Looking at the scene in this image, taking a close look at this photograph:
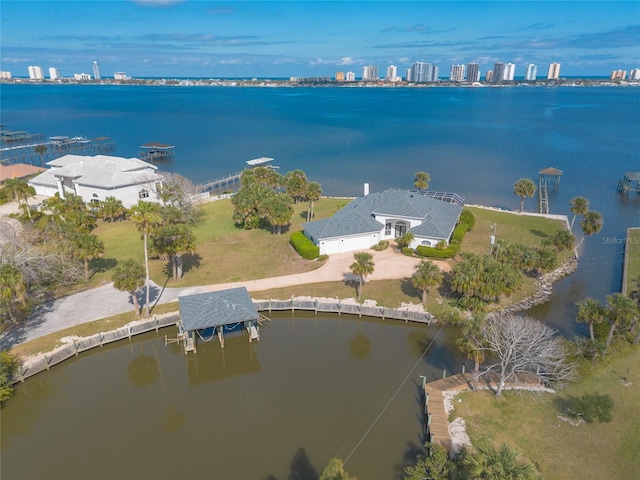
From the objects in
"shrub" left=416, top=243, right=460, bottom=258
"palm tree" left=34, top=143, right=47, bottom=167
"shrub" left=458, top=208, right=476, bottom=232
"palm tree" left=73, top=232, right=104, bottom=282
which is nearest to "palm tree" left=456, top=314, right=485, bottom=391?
"shrub" left=416, top=243, right=460, bottom=258

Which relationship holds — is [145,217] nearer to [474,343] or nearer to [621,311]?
[474,343]

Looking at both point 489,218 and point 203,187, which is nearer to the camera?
point 489,218

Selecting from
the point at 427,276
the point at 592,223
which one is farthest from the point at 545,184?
the point at 427,276

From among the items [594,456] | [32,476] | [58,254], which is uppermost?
[58,254]

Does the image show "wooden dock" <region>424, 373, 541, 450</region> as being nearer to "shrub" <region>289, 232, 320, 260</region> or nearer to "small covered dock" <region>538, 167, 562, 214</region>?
"shrub" <region>289, 232, 320, 260</region>

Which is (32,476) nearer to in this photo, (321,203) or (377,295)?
(377,295)

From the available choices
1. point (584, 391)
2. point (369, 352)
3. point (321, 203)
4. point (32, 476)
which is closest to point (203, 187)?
point (321, 203)
